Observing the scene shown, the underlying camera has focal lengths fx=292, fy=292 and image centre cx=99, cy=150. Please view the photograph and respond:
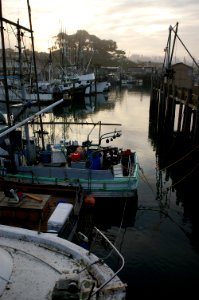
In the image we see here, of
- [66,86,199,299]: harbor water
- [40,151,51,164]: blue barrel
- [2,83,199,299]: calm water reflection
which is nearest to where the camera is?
[66,86,199,299]: harbor water

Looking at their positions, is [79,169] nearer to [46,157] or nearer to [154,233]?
[46,157]

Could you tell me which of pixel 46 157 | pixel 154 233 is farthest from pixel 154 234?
pixel 46 157

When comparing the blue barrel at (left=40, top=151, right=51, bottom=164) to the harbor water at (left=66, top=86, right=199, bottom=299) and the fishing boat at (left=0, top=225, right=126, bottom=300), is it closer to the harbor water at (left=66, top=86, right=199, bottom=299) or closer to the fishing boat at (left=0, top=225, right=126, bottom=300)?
the harbor water at (left=66, top=86, right=199, bottom=299)

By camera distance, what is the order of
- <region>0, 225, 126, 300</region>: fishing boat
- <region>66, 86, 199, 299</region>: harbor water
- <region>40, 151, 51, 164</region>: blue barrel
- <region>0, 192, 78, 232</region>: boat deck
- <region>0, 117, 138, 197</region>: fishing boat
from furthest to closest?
<region>40, 151, 51, 164</region>: blue barrel
<region>0, 117, 138, 197</region>: fishing boat
<region>66, 86, 199, 299</region>: harbor water
<region>0, 192, 78, 232</region>: boat deck
<region>0, 225, 126, 300</region>: fishing boat

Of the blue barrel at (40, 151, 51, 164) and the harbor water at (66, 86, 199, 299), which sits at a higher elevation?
the blue barrel at (40, 151, 51, 164)

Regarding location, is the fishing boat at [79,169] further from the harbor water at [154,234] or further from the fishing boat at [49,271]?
the fishing boat at [49,271]

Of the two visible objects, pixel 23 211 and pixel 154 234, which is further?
pixel 154 234

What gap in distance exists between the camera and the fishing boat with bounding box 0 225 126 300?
5.13 m

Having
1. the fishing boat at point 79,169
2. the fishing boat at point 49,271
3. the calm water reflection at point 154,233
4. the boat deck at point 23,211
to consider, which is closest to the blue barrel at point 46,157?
the fishing boat at point 79,169

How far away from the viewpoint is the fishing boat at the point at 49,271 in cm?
513

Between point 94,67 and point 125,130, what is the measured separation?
76560mm

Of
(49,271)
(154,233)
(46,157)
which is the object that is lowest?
(154,233)

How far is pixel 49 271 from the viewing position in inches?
229

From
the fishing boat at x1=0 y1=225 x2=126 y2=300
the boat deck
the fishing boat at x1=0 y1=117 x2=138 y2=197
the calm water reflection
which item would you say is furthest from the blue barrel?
the fishing boat at x1=0 y1=225 x2=126 y2=300
